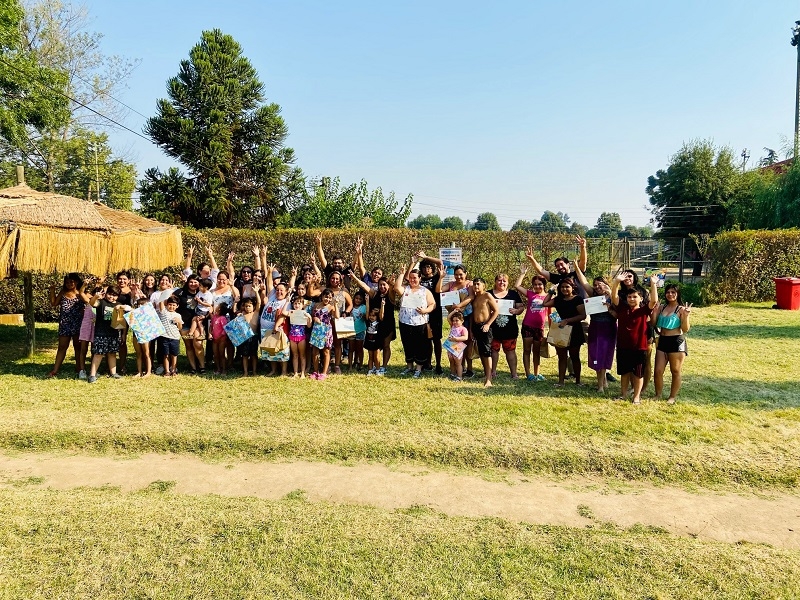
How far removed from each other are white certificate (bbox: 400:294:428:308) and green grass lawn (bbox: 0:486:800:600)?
4.00m

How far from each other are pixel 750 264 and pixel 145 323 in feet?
54.7

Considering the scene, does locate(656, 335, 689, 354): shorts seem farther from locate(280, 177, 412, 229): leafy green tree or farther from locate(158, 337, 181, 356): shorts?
locate(280, 177, 412, 229): leafy green tree

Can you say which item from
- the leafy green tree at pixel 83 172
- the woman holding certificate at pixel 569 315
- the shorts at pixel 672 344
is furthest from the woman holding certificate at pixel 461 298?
the leafy green tree at pixel 83 172

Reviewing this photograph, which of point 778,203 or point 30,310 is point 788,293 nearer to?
point 778,203

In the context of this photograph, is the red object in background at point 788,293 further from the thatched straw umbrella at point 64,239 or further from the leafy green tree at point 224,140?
the leafy green tree at point 224,140

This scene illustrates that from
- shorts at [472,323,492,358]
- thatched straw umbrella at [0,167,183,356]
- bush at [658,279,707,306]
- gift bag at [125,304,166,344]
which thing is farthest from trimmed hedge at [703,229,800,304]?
thatched straw umbrella at [0,167,183,356]

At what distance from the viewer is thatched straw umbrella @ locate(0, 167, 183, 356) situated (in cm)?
709

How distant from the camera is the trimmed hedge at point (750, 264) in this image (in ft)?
52.1

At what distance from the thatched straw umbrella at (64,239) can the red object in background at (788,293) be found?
15716 millimetres

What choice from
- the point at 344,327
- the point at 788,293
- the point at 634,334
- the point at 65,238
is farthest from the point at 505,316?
the point at 788,293

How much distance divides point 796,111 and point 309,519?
39875mm

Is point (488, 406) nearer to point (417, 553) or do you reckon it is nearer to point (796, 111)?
point (417, 553)

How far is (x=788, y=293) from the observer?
14.4 metres

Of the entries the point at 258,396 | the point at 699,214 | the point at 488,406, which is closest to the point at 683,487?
the point at 488,406
